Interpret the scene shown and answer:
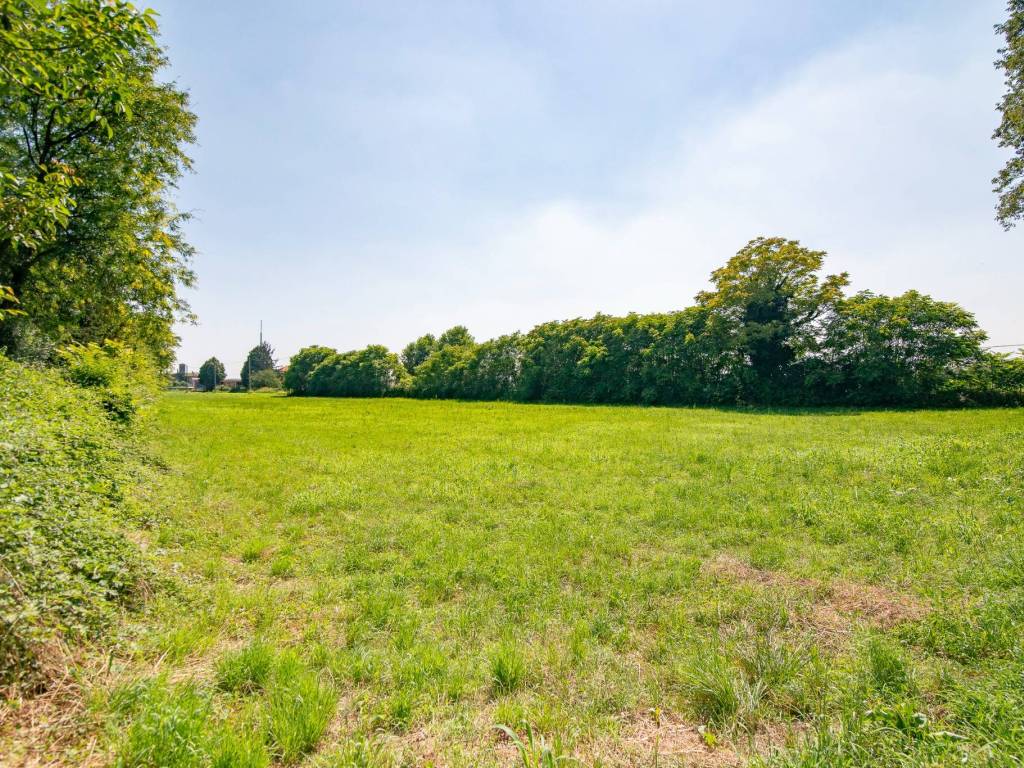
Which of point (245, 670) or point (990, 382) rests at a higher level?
point (990, 382)

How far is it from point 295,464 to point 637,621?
1064 centimetres

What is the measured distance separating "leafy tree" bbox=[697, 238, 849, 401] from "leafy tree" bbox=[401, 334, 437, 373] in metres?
53.4

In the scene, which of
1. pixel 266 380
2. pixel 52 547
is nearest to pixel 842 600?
pixel 52 547

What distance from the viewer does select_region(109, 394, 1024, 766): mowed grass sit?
268 cm

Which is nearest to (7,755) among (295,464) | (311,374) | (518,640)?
(518,640)

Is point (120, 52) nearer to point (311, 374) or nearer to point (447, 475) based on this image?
point (447, 475)

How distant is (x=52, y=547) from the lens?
3.51 m

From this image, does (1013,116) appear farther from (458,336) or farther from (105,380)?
(458,336)

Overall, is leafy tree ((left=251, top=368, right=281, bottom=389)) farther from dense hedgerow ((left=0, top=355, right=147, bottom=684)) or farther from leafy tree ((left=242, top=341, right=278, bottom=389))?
dense hedgerow ((left=0, top=355, right=147, bottom=684))

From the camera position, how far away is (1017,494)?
7152 millimetres

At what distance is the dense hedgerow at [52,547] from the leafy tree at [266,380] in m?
108

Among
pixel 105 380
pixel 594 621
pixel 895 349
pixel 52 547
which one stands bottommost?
pixel 594 621

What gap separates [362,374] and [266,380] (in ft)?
166

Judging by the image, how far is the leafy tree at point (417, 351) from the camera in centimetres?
7725
